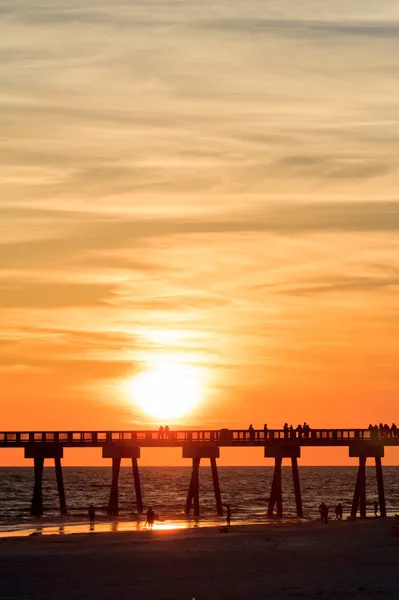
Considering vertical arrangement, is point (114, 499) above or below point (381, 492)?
below

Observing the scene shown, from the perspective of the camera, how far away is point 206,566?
140ft

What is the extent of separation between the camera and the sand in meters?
37.4

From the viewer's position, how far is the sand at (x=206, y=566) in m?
37.4

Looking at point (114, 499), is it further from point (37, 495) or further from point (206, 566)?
point (206, 566)

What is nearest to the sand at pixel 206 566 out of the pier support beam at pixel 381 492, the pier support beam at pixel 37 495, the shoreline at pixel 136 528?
the shoreline at pixel 136 528

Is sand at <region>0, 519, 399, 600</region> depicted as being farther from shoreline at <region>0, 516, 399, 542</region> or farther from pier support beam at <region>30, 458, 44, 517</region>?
pier support beam at <region>30, 458, 44, 517</region>

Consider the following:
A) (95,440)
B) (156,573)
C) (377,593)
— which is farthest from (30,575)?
Answer: (95,440)

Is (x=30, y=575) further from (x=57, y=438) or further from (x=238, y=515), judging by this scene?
(x=238, y=515)

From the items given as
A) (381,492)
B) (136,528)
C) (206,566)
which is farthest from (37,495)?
(206,566)

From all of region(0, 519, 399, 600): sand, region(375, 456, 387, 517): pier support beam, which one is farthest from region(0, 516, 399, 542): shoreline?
region(375, 456, 387, 517): pier support beam

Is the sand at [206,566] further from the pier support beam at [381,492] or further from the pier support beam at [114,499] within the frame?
the pier support beam at [114,499]

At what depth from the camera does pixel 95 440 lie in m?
82.1

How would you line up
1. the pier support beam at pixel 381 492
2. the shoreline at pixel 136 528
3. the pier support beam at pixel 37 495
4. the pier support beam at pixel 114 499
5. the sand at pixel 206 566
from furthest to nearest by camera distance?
the pier support beam at pixel 37 495, the pier support beam at pixel 114 499, the pier support beam at pixel 381 492, the shoreline at pixel 136 528, the sand at pixel 206 566

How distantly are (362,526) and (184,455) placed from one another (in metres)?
26.0
